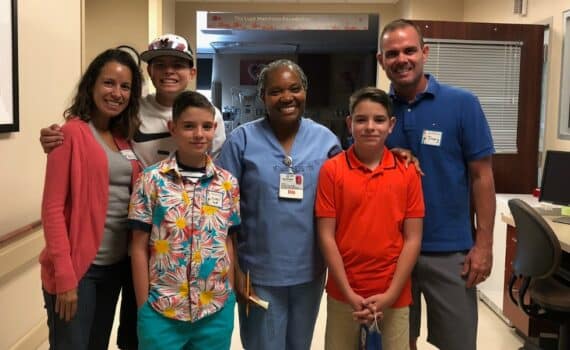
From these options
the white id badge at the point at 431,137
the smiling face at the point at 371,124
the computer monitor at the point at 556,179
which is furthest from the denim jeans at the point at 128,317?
the computer monitor at the point at 556,179

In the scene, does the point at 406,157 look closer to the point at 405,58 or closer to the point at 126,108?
the point at 405,58

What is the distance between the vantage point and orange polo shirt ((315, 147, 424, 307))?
5.36 ft

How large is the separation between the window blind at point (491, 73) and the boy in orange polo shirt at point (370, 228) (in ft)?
8.19

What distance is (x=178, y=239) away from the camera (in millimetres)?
1506

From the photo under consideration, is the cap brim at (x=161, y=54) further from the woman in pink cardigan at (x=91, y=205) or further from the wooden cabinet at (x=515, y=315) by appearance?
the wooden cabinet at (x=515, y=315)

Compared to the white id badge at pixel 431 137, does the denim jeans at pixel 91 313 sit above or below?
below

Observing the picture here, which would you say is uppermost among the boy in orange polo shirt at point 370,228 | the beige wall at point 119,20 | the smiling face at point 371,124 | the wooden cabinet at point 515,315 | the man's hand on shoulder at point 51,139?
the beige wall at point 119,20

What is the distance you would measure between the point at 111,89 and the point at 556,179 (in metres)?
2.65

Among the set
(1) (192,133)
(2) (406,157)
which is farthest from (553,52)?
(1) (192,133)

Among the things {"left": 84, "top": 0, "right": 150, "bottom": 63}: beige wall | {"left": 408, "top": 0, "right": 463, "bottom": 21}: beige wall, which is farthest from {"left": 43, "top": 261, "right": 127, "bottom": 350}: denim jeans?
A: {"left": 408, "top": 0, "right": 463, "bottom": 21}: beige wall

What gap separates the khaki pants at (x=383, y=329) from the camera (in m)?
1.68

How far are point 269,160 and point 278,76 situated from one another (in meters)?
0.28

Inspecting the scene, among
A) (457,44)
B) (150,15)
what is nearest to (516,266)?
(457,44)

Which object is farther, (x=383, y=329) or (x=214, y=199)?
(x=383, y=329)
